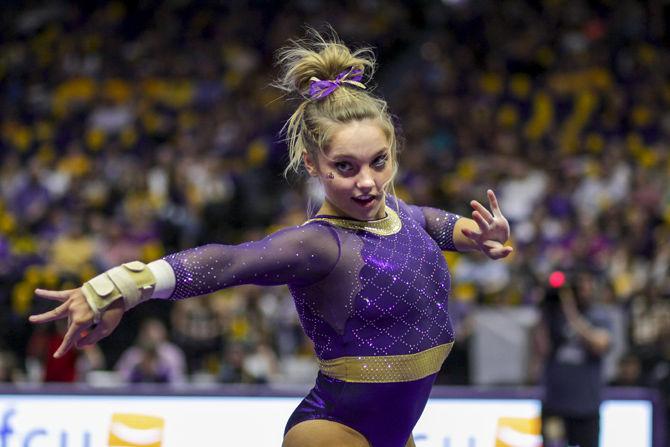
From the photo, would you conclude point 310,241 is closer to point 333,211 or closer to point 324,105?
point 333,211

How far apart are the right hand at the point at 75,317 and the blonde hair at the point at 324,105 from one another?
741 mm

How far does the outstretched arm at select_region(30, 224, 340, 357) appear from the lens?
2.53 metres

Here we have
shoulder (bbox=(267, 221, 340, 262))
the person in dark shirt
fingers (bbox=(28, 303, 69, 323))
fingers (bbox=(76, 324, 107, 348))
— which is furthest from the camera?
the person in dark shirt

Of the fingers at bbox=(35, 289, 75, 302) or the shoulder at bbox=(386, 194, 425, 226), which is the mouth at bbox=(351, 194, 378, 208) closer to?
the shoulder at bbox=(386, 194, 425, 226)

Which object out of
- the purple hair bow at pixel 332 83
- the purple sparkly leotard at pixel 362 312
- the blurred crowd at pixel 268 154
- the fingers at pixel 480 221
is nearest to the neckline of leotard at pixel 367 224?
the purple sparkly leotard at pixel 362 312

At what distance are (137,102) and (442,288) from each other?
1155 centimetres

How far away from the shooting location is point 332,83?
3.06 metres

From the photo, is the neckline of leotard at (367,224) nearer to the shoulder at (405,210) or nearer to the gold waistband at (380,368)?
the shoulder at (405,210)

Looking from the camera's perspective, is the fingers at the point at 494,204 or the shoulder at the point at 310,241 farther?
the fingers at the point at 494,204

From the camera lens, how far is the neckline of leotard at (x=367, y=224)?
9.72ft

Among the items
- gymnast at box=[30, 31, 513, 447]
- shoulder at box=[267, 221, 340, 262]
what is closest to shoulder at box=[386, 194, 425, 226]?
gymnast at box=[30, 31, 513, 447]

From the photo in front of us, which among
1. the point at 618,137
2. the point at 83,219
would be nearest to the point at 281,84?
the point at 83,219

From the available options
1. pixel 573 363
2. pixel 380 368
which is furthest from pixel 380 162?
pixel 573 363

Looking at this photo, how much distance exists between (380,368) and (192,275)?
570 millimetres
